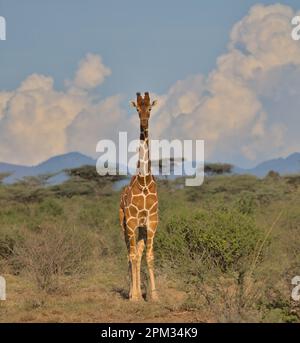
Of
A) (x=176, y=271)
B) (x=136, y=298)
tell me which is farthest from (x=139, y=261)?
(x=176, y=271)

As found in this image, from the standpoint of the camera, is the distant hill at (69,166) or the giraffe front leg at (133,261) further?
the distant hill at (69,166)

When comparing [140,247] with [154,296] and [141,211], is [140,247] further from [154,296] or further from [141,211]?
[154,296]

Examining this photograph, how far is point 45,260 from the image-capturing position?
1223 centimetres

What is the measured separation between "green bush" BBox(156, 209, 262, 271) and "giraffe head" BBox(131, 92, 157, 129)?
211 centimetres

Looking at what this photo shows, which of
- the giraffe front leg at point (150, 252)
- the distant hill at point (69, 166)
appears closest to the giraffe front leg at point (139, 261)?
the giraffe front leg at point (150, 252)

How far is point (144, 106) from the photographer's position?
1131cm

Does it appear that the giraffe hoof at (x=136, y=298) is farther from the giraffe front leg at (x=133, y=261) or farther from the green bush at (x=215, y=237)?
the green bush at (x=215, y=237)

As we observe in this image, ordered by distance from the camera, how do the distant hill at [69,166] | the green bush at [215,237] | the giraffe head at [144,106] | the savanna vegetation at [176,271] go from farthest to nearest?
the distant hill at [69,166] → the green bush at [215,237] → the giraffe head at [144,106] → the savanna vegetation at [176,271]

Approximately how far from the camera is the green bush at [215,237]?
12.6 metres

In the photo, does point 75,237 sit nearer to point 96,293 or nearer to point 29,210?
point 96,293

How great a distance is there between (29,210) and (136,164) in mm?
13833

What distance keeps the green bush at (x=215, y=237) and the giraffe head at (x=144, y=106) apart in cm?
211

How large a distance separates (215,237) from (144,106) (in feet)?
8.98
